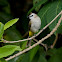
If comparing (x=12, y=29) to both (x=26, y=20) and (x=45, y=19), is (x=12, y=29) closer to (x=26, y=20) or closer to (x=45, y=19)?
(x=26, y=20)

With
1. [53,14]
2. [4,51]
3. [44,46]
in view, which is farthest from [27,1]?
[4,51]

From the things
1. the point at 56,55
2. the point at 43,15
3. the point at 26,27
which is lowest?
the point at 56,55

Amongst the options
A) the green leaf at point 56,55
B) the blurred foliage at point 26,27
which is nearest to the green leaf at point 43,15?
the blurred foliage at point 26,27

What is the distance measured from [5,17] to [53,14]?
54 cm

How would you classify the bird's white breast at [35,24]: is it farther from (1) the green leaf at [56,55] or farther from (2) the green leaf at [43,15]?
(1) the green leaf at [56,55]

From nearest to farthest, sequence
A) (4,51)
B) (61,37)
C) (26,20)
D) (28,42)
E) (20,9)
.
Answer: (4,51) < (28,42) < (26,20) < (61,37) < (20,9)

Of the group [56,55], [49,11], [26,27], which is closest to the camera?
[49,11]

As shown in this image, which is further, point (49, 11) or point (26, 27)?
point (26, 27)

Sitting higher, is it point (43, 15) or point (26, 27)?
point (43, 15)

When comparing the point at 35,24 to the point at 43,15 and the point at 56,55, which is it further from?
the point at 56,55

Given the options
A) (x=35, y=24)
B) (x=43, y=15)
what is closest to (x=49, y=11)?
(x=43, y=15)

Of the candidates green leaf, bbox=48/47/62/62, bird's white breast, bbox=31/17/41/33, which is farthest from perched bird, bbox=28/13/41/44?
green leaf, bbox=48/47/62/62

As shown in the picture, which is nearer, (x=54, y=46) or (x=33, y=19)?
(x=33, y=19)

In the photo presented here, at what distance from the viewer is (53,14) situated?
3.03 feet
